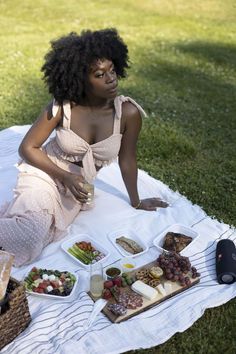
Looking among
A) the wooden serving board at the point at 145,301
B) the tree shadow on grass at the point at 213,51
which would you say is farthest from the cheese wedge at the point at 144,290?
the tree shadow on grass at the point at 213,51

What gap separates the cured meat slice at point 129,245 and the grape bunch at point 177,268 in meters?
0.32

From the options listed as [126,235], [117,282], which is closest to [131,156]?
[126,235]

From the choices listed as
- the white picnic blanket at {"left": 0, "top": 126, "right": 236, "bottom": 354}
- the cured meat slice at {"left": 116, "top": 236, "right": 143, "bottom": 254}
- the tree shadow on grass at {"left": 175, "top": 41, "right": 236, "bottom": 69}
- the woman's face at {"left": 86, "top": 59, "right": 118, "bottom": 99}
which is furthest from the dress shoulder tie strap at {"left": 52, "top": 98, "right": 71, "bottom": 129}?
the tree shadow on grass at {"left": 175, "top": 41, "right": 236, "bottom": 69}

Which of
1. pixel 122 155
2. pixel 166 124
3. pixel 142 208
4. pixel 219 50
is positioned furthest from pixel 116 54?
pixel 219 50

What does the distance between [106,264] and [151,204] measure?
3.35 feet

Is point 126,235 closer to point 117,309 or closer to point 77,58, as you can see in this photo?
point 117,309

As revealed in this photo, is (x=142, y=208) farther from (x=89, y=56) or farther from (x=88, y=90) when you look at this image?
(x=89, y=56)

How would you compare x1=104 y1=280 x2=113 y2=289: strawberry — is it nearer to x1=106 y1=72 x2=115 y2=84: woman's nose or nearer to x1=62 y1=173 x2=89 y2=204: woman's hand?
x1=62 y1=173 x2=89 y2=204: woman's hand

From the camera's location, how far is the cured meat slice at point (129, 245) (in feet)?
13.9

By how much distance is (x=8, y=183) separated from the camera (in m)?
5.17

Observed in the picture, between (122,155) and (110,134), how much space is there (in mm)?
324

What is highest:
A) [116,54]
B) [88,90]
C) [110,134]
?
[116,54]

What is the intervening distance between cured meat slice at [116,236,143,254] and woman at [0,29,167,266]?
499mm

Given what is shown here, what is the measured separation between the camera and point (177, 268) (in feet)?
12.6
